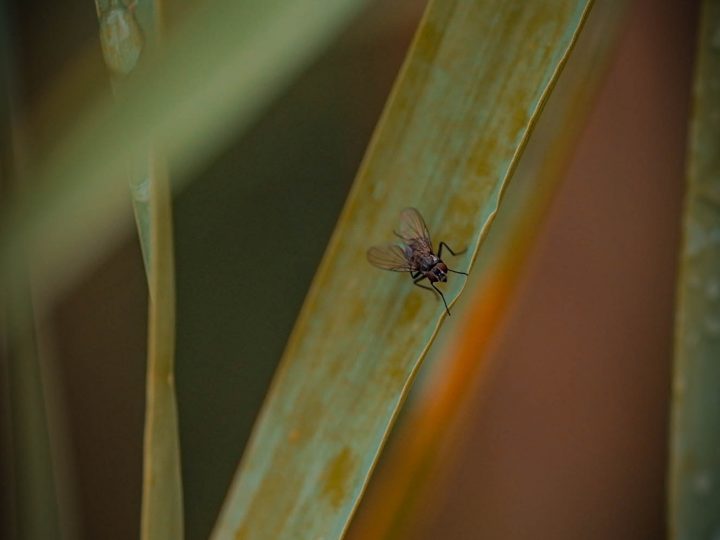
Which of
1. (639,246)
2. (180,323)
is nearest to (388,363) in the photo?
(180,323)

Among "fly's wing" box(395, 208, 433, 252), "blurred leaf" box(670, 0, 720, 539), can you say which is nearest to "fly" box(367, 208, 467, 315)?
"fly's wing" box(395, 208, 433, 252)

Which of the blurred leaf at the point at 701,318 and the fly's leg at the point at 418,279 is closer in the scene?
the fly's leg at the point at 418,279

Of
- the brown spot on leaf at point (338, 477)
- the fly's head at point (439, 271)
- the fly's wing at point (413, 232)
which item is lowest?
the brown spot on leaf at point (338, 477)

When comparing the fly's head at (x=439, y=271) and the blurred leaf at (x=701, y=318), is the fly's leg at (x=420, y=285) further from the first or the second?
the blurred leaf at (x=701, y=318)

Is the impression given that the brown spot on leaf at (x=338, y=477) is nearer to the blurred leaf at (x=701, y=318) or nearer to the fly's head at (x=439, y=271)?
the fly's head at (x=439, y=271)

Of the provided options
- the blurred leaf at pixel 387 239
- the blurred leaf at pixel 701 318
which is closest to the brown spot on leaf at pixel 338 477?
the blurred leaf at pixel 387 239

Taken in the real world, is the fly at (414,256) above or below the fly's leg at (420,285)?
above

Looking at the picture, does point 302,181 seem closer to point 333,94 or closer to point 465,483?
point 333,94

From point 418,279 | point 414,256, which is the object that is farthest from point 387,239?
point 414,256
